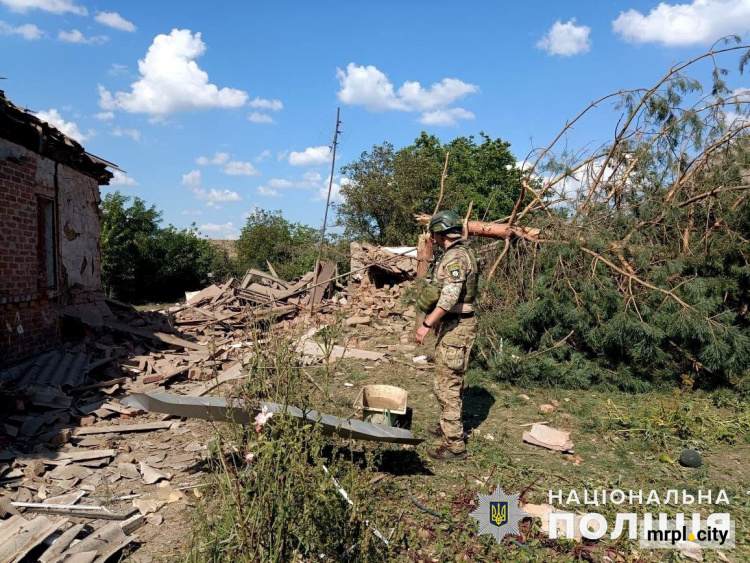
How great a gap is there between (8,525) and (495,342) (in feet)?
19.5

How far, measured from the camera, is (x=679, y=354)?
22.9 ft

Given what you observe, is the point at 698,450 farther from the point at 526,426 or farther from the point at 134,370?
the point at 134,370

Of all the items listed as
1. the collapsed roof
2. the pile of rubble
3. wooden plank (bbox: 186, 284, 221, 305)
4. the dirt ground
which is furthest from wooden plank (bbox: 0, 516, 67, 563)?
wooden plank (bbox: 186, 284, 221, 305)

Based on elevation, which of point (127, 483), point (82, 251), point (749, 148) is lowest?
point (127, 483)

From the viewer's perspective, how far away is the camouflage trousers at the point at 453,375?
473 centimetres

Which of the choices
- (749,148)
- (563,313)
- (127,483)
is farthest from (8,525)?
(749,148)

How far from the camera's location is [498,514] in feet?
11.7

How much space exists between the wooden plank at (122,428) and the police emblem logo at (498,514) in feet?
12.0

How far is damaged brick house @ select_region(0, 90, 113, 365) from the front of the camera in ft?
23.3

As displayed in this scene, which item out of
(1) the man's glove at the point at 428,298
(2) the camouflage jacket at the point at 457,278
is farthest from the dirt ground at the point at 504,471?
(2) the camouflage jacket at the point at 457,278

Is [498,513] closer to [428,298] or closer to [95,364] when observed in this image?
[428,298]

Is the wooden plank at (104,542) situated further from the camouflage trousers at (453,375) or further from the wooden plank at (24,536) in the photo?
the camouflage trousers at (453,375)

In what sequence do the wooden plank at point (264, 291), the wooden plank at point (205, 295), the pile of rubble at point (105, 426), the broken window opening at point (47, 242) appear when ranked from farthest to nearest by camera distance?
the wooden plank at point (264, 291), the wooden plank at point (205, 295), the broken window opening at point (47, 242), the pile of rubble at point (105, 426)

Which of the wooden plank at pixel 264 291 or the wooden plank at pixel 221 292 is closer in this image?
the wooden plank at pixel 221 292
